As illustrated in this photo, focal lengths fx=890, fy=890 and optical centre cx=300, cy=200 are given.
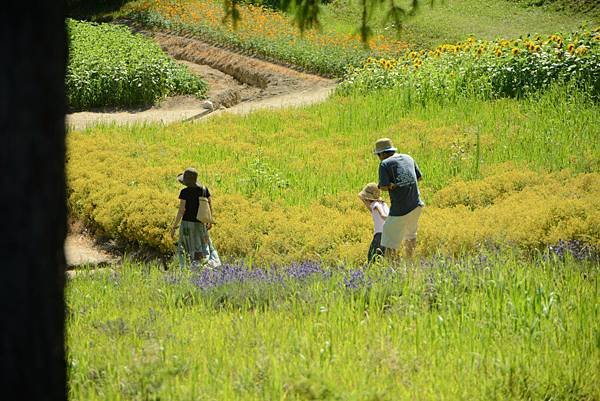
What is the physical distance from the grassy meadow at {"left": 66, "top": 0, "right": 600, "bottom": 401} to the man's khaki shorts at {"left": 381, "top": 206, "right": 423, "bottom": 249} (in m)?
0.47

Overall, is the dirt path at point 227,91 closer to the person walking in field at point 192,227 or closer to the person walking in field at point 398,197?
the person walking in field at point 192,227

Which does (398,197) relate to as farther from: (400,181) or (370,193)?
(370,193)

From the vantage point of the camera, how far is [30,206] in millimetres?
3535

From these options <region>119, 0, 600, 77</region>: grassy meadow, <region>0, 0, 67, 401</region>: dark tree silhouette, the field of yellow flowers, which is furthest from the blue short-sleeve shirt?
<region>119, 0, 600, 77</region>: grassy meadow

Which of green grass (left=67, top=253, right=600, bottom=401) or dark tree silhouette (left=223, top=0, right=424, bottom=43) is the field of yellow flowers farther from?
green grass (left=67, top=253, right=600, bottom=401)

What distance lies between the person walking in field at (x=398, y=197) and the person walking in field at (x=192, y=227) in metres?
2.00

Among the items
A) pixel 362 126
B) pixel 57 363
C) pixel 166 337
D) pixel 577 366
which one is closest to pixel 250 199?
pixel 362 126

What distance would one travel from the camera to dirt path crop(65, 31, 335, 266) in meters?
22.2

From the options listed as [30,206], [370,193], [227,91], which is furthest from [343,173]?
[227,91]

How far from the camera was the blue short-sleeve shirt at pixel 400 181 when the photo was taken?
9.08 m

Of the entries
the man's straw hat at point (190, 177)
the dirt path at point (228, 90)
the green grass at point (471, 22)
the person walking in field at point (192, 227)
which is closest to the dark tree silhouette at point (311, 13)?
the man's straw hat at point (190, 177)

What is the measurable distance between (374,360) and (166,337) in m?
1.40

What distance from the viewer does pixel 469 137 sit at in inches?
587

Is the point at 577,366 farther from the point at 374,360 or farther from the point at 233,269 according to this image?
the point at 233,269
